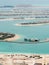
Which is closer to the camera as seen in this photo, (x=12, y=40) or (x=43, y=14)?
(x=12, y=40)

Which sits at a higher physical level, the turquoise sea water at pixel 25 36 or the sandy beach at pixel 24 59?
the turquoise sea water at pixel 25 36

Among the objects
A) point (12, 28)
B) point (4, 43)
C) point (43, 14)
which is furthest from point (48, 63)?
point (43, 14)

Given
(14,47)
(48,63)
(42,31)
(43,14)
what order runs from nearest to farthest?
(48,63)
(14,47)
(42,31)
(43,14)

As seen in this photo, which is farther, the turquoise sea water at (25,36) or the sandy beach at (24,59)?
the turquoise sea water at (25,36)

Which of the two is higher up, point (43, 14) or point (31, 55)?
point (43, 14)

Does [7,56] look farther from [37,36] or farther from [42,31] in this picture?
[42,31]

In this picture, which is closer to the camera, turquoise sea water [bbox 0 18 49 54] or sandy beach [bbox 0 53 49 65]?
sandy beach [bbox 0 53 49 65]

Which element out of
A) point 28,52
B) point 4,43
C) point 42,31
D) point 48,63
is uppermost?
point 42,31

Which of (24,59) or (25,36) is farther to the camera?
(25,36)

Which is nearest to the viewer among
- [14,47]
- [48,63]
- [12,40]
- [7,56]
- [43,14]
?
[48,63]

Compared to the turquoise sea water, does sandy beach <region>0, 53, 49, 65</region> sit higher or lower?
lower

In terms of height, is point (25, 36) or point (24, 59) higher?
point (25, 36)
